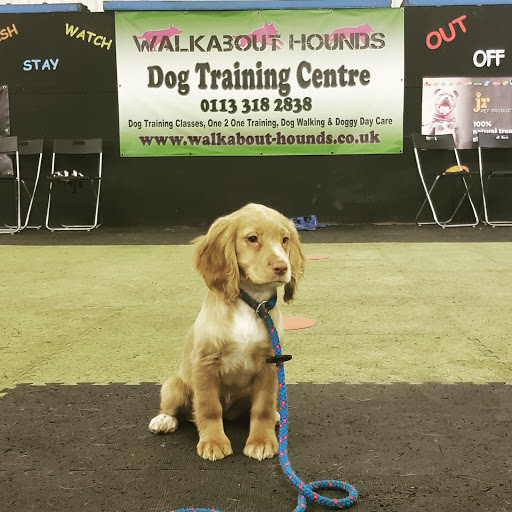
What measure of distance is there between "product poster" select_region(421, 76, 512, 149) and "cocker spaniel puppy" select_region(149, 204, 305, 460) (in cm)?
602

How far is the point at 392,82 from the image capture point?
6.91m

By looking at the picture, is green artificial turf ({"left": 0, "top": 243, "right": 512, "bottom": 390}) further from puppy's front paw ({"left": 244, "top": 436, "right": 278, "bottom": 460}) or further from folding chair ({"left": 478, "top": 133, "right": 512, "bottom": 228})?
folding chair ({"left": 478, "top": 133, "right": 512, "bottom": 228})

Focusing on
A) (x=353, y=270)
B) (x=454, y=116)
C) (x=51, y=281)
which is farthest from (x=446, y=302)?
(x=454, y=116)

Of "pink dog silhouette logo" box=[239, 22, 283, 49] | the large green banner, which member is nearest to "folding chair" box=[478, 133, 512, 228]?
the large green banner

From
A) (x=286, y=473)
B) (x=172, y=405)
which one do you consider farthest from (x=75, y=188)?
(x=286, y=473)

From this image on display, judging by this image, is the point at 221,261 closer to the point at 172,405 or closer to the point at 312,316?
the point at 172,405

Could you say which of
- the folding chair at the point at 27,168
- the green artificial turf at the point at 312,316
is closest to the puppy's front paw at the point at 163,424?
the green artificial turf at the point at 312,316

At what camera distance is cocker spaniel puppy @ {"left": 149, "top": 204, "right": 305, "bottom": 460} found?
1.41 meters

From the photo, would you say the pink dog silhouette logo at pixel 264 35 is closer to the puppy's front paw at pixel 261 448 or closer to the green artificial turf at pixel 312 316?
the green artificial turf at pixel 312 316

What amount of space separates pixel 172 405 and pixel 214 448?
223 mm

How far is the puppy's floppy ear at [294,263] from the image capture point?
1519mm

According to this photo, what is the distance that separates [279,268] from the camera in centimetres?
137

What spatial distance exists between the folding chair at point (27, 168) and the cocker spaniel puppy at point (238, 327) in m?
6.05

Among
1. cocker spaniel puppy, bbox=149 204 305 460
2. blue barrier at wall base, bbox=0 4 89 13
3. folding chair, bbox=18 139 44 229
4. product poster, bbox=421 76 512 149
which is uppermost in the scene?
blue barrier at wall base, bbox=0 4 89 13
